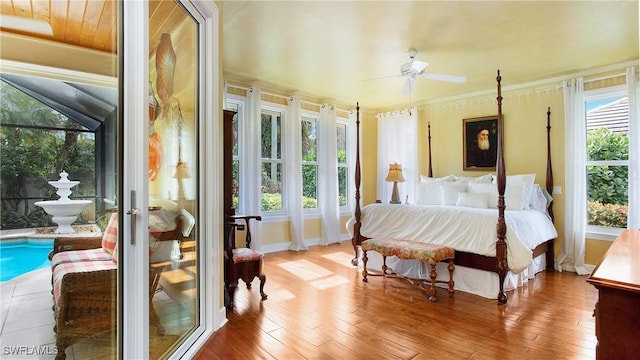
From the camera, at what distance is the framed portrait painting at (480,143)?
16.3 feet

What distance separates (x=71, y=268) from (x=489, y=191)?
4326 millimetres

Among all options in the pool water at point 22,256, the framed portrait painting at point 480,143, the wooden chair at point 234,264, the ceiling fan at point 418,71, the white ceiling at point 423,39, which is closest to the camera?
the pool water at point 22,256

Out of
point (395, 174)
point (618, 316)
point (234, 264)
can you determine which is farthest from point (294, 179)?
point (618, 316)

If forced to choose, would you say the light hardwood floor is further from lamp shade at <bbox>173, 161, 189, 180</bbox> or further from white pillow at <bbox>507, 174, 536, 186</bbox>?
white pillow at <bbox>507, 174, 536, 186</bbox>

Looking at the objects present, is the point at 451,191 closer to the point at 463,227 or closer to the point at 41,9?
the point at 463,227

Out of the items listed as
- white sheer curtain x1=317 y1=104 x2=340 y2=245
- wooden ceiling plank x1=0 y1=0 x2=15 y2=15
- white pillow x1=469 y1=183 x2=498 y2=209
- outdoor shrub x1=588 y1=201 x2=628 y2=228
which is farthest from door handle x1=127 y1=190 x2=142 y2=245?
outdoor shrub x1=588 y1=201 x2=628 y2=228

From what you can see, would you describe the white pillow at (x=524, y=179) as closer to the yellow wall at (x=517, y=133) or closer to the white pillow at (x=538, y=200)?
the white pillow at (x=538, y=200)

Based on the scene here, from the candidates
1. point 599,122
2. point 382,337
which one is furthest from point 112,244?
point 599,122

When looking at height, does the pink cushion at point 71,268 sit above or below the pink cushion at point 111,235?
below

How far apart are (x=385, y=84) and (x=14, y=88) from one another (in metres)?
4.28

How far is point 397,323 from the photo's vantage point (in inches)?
99.9

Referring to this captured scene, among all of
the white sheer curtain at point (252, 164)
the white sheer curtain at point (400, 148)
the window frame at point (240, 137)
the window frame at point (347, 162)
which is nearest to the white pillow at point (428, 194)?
the white sheer curtain at point (400, 148)

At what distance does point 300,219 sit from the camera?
5.18m

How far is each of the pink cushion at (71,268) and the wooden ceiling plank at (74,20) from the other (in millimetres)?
996
